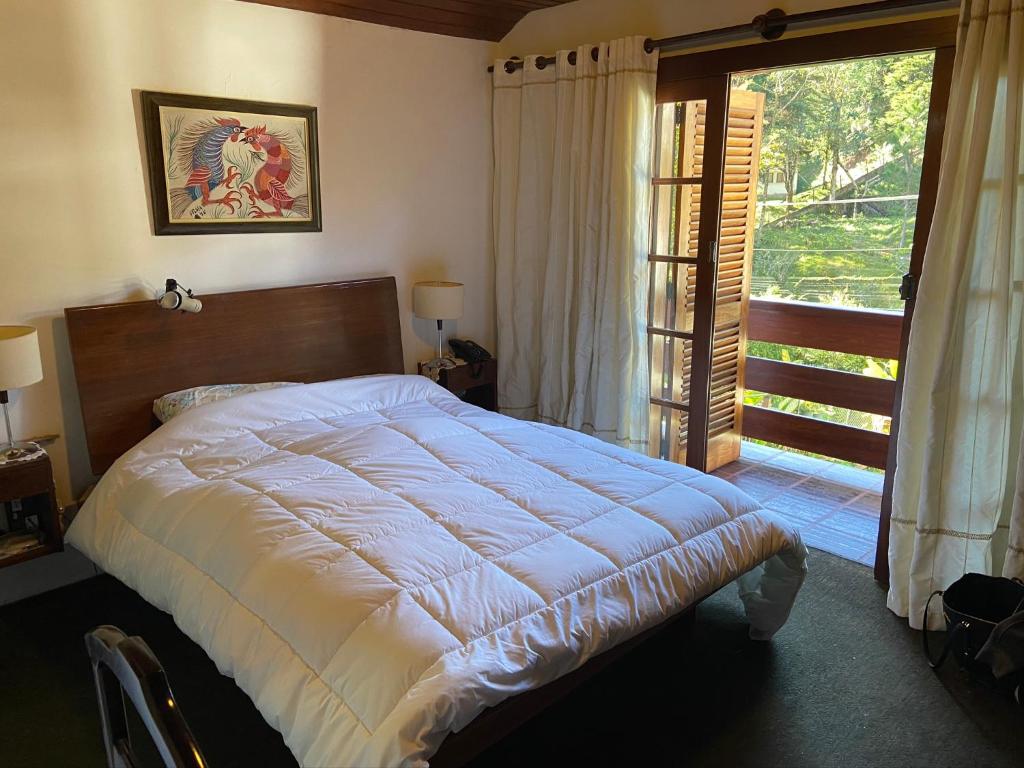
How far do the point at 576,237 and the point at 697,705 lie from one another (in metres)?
2.26

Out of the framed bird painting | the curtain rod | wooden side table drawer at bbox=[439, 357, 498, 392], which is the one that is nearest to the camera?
→ the curtain rod

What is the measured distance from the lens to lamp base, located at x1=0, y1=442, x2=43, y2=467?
2.64 metres

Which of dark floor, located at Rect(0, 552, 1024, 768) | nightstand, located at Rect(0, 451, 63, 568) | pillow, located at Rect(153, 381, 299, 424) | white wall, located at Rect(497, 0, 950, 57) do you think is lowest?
dark floor, located at Rect(0, 552, 1024, 768)

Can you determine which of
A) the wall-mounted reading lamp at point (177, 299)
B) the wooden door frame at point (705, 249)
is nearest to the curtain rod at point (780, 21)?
the wooden door frame at point (705, 249)

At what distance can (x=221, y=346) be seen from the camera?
3258mm

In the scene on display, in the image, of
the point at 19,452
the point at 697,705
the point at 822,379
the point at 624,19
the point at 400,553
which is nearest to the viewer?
the point at 400,553

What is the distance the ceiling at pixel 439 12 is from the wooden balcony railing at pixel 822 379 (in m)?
2.18

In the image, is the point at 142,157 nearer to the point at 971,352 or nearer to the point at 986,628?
the point at 971,352

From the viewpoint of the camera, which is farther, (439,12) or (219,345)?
(439,12)

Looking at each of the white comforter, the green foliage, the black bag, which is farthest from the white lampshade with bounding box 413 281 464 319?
the black bag

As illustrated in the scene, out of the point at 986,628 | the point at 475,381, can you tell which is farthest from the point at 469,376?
the point at 986,628

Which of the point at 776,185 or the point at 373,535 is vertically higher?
the point at 776,185

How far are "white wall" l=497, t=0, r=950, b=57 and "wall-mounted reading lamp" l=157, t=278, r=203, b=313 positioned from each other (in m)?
2.15

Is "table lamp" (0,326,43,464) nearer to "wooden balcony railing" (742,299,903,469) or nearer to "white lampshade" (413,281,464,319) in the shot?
"white lampshade" (413,281,464,319)
